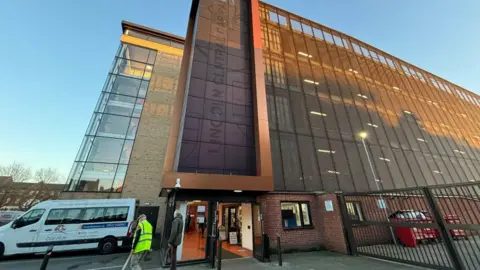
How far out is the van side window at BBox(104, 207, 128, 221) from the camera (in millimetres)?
11089

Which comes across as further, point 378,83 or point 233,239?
point 378,83

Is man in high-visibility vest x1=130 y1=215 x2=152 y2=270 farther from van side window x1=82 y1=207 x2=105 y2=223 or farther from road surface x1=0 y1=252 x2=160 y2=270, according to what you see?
van side window x1=82 y1=207 x2=105 y2=223

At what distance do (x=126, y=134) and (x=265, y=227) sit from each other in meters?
14.7

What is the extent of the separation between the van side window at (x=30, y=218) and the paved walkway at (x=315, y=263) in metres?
9.13

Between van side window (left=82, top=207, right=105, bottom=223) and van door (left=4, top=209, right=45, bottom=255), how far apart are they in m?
1.96

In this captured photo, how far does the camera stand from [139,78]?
1981 cm

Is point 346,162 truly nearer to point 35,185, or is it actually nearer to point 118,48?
point 118,48

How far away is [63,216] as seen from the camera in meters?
10.4

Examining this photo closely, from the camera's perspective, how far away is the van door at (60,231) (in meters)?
9.77

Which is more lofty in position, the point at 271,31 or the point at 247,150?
the point at 271,31

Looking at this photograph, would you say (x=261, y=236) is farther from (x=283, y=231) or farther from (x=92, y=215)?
(x=92, y=215)

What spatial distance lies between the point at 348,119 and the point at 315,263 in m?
11.2

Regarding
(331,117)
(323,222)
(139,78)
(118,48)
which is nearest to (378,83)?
(331,117)

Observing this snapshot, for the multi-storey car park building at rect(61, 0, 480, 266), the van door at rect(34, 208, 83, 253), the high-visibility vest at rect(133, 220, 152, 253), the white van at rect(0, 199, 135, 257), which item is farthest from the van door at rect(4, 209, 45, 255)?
the high-visibility vest at rect(133, 220, 152, 253)
